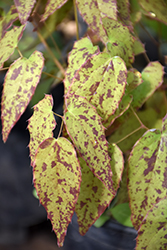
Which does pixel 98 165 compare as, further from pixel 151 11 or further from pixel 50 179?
pixel 151 11

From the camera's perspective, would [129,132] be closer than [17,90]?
No

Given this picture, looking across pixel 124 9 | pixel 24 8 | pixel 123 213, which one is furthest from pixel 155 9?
pixel 123 213

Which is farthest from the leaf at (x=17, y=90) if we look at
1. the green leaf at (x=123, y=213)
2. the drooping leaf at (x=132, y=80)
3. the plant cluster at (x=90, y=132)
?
the green leaf at (x=123, y=213)

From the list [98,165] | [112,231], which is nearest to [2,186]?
[112,231]

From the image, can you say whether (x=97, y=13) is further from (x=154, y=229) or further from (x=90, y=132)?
(x=154, y=229)

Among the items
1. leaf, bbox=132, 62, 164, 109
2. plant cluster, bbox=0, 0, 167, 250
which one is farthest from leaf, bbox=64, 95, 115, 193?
leaf, bbox=132, 62, 164, 109

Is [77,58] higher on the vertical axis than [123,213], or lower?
higher

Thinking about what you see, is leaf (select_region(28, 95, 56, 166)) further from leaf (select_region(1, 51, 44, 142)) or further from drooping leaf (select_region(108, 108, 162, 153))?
drooping leaf (select_region(108, 108, 162, 153))

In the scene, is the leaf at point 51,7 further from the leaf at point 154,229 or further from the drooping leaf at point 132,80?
the leaf at point 154,229
